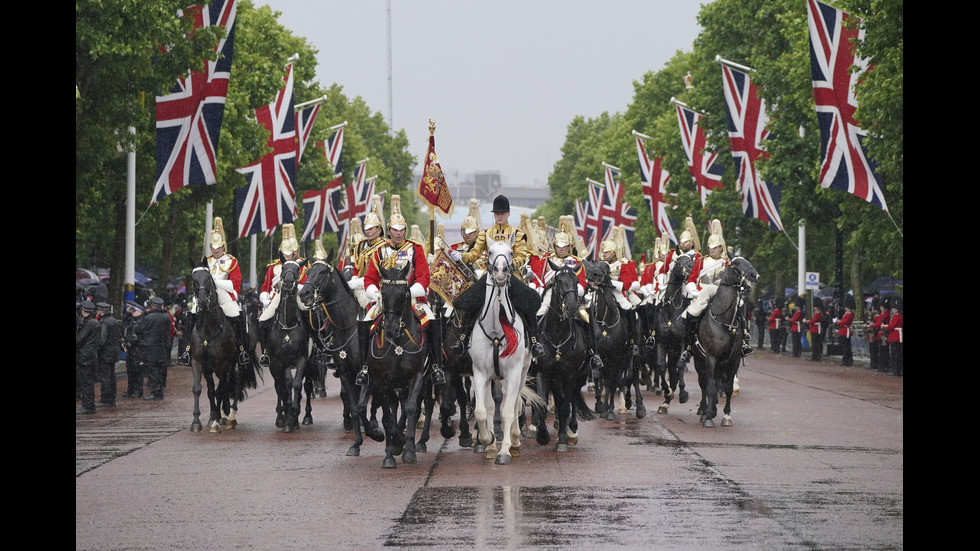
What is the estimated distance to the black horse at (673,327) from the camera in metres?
22.3

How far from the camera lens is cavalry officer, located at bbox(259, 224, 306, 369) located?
63.9 feet

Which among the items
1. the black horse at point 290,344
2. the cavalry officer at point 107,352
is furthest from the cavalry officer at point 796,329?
the black horse at point 290,344

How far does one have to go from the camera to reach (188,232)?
45.8 m

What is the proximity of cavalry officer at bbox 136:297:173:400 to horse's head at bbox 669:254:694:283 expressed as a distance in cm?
928

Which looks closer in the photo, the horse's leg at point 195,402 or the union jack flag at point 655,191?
the horse's leg at point 195,402

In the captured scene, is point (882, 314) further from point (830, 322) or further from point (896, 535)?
point (896, 535)

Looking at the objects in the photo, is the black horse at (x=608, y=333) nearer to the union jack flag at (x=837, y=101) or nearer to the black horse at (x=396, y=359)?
the black horse at (x=396, y=359)

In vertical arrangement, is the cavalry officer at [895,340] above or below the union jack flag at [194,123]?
Answer: below

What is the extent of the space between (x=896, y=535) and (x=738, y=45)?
145 feet

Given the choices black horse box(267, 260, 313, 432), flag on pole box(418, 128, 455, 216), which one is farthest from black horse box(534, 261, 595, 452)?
black horse box(267, 260, 313, 432)

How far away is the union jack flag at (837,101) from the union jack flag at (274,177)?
1572 centimetres

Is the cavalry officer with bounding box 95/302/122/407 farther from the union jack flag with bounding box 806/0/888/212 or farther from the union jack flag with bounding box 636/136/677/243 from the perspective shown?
the union jack flag with bounding box 636/136/677/243

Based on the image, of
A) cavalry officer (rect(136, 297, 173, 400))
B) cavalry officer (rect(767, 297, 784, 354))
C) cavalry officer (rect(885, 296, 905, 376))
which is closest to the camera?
cavalry officer (rect(136, 297, 173, 400))

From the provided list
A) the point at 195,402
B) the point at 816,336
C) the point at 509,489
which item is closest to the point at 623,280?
the point at 195,402
